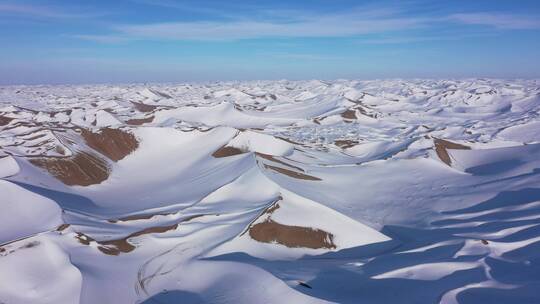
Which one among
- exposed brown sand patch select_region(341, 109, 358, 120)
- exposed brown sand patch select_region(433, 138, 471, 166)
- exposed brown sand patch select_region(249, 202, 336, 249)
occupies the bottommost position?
exposed brown sand patch select_region(249, 202, 336, 249)

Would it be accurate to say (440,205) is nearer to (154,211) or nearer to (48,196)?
(154,211)

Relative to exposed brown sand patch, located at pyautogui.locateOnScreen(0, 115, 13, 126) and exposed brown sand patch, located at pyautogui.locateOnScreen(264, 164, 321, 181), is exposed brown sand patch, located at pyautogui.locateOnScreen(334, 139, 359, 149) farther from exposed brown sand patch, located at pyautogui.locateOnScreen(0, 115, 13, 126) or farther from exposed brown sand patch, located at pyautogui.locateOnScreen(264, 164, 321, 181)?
exposed brown sand patch, located at pyautogui.locateOnScreen(0, 115, 13, 126)

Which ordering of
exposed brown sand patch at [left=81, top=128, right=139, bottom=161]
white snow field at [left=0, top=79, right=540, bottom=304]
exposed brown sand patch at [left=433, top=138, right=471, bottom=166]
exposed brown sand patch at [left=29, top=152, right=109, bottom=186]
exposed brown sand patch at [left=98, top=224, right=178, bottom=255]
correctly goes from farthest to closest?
exposed brown sand patch at [left=81, top=128, right=139, bottom=161] < exposed brown sand patch at [left=433, top=138, right=471, bottom=166] < exposed brown sand patch at [left=29, top=152, right=109, bottom=186] < exposed brown sand patch at [left=98, top=224, right=178, bottom=255] < white snow field at [left=0, top=79, right=540, bottom=304]

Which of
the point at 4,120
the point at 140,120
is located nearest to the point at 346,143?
the point at 140,120

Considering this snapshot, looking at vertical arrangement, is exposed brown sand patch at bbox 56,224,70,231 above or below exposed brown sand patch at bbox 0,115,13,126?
below

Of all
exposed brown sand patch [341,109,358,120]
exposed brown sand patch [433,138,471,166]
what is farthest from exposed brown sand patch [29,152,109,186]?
exposed brown sand patch [341,109,358,120]

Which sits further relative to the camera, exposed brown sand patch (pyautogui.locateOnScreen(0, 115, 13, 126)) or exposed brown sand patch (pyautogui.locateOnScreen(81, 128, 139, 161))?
exposed brown sand patch (pyautogui.locateOnScreen(0, 115, 13, 126))

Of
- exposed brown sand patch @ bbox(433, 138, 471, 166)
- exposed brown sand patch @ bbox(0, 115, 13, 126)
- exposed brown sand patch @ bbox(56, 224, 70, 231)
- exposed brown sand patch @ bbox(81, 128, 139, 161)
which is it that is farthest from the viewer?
exposed brown sand patch @ bbox(0, 115, 13, 126)

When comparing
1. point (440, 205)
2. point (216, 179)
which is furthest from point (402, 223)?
point (216, 179)
